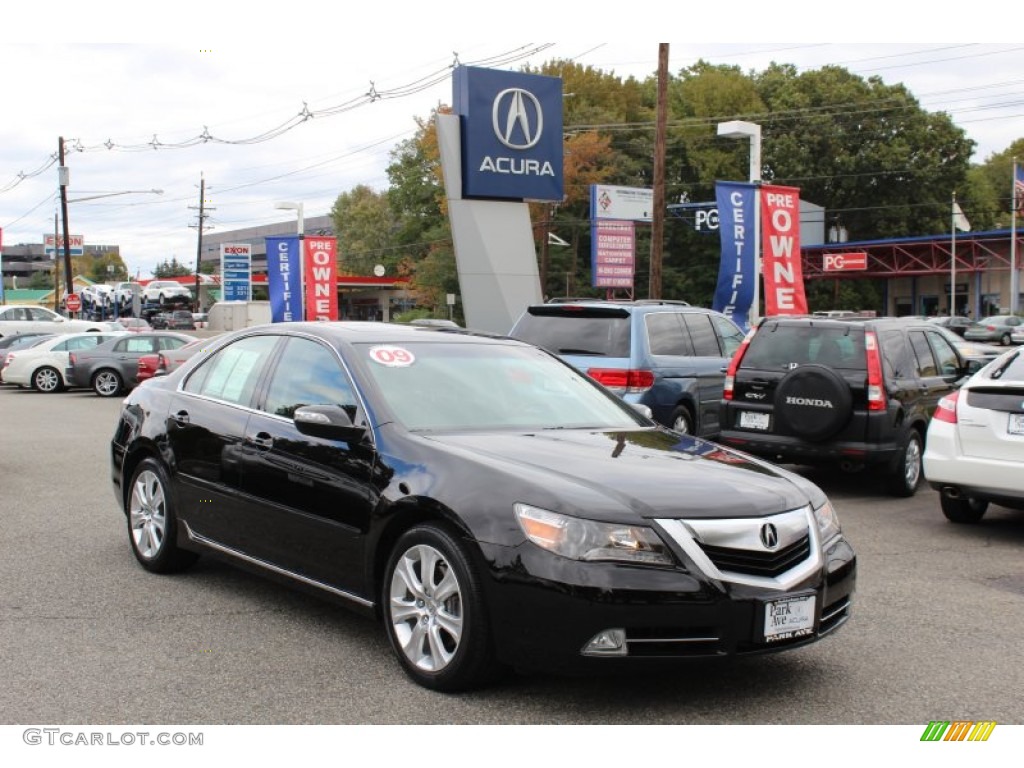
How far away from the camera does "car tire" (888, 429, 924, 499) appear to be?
35.1ft

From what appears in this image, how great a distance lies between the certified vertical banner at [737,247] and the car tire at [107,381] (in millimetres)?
13637

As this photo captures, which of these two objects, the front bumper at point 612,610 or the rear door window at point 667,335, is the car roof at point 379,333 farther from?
the rear door window at point 667,335

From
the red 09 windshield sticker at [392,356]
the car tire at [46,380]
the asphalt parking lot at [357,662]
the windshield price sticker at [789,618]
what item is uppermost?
the red 09 windshield sticker at [392,356]

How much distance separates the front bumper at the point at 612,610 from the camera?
14.2 feet

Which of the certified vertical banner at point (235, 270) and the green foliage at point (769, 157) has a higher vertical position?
the green foliage at point (769, 157)

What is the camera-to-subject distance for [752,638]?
14.6 feet

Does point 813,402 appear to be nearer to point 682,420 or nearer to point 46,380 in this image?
point 682,420

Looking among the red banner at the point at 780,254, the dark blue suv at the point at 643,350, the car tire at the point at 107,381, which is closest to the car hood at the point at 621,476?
the dark blue suv at the point at 643,350

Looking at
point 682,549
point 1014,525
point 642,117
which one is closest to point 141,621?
point 682,549

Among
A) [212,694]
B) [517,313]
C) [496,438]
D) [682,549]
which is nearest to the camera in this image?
[682,549]

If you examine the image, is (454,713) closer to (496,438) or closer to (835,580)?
(496,438)

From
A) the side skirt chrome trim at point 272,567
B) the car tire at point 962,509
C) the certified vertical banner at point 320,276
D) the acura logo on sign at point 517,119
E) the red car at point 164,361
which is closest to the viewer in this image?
the side skirt chrome trim at point 272,567

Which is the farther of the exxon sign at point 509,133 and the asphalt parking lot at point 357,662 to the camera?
the exxon sign at point 509,133

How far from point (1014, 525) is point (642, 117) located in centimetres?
5930
